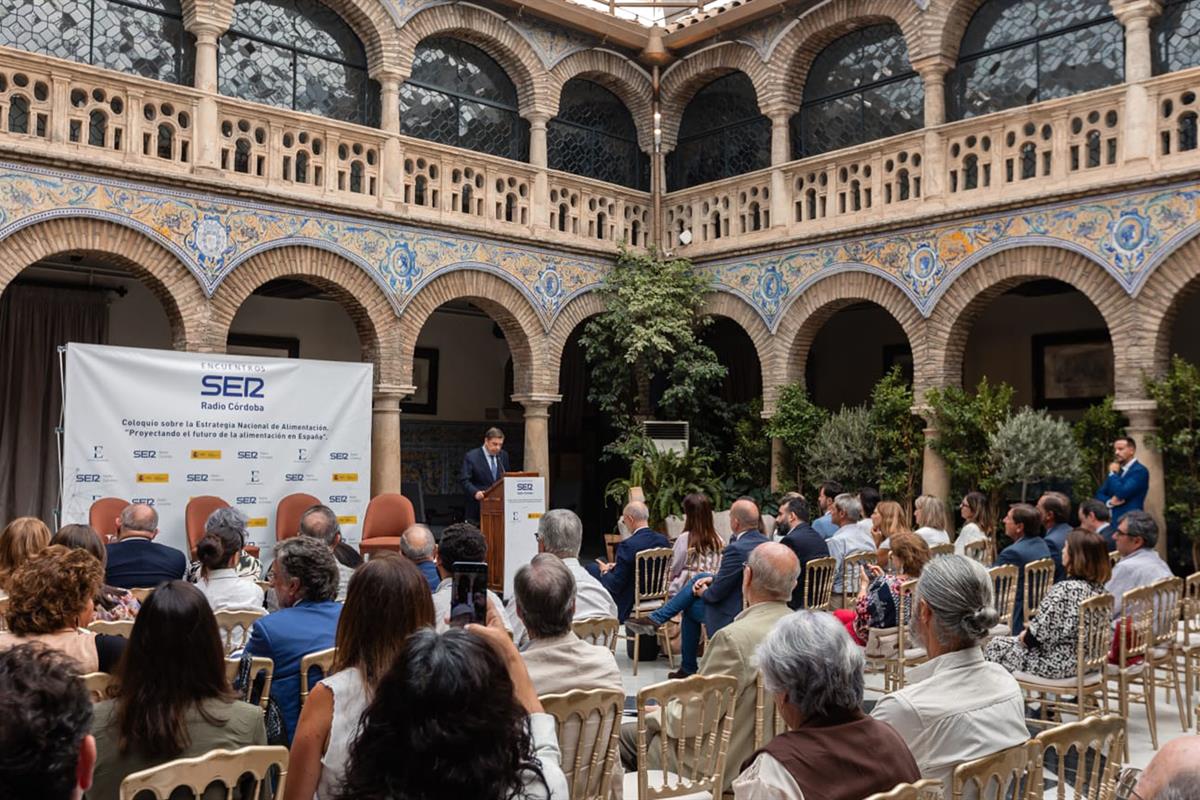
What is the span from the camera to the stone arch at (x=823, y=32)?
36.4ft

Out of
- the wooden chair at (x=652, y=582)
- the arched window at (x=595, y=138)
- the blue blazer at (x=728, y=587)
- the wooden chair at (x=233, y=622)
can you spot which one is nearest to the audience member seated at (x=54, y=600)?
the wooden chair at (x=233, y=622)

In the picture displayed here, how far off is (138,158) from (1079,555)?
851 centimetres

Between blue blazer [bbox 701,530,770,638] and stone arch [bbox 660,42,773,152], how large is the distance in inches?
327

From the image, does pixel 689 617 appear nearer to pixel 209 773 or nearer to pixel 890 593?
pixel 890 593

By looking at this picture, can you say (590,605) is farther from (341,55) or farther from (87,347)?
(341,55)

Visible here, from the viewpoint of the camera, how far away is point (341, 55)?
11266 millimetres

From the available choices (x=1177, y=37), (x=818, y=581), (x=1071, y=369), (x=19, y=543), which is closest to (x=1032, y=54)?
(x=1177, y=37)

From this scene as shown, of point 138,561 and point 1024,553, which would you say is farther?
point 1024,553

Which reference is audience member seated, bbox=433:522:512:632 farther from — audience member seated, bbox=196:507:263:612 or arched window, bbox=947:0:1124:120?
arched window, bbox=947:0:1124:120

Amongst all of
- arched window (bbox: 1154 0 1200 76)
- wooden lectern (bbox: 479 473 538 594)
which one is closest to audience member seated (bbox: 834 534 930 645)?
wooden lectern (bbox: 479 473 538 594)

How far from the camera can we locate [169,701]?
8.13 feet

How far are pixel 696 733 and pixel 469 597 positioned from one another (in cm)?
114

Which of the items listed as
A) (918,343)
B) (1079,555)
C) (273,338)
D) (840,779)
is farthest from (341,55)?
(840,779)

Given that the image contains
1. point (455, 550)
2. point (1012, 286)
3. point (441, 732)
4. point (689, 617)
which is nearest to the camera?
point (441, 732)
